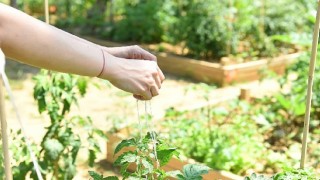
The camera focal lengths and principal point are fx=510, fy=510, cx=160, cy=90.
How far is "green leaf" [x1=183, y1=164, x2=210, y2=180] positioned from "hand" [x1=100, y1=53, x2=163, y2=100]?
1.49 feet

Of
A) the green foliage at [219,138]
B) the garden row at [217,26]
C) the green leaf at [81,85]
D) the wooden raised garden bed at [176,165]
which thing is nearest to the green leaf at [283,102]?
the green foliage at [219,138]

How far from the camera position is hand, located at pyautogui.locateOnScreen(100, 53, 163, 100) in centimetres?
157

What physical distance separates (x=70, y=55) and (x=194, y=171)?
73 cm

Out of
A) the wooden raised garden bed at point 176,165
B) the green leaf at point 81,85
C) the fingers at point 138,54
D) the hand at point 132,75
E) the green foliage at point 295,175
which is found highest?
the fingers at point 138,54

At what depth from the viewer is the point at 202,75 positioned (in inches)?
279

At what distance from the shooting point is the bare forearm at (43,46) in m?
1.35

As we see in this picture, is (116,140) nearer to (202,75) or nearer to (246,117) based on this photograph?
(246,117)

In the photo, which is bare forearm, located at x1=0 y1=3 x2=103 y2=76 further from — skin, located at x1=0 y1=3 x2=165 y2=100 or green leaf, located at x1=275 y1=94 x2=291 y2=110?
green leaf, located at x1=275 y1=94 x2=291 y2=110

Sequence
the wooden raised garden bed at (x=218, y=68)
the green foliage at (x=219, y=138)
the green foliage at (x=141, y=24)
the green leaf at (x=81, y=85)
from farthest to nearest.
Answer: the green foliage at (x=141, y=24)
the wooden raised garden bed at (x=218, y=68)
the green foliage at (x=219, y=138)
the green leaf at (x=81, y=85)

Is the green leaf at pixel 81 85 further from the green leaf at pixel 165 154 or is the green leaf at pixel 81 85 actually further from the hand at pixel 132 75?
the hand at pixel 132 75

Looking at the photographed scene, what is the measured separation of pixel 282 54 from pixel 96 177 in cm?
623

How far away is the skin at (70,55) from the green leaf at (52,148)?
4.36 ft

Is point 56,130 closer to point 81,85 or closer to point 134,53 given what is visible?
point 81,85

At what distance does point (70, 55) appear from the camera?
1467 millimetres
